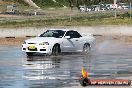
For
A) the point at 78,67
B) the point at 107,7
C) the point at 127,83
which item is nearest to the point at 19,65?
the point at 78,67

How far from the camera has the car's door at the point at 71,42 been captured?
1073 inches

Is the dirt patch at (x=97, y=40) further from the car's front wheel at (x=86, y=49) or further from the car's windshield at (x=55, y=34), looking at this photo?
the car's windshield at (x=55, y=34)

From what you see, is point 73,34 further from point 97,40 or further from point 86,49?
point 97,40

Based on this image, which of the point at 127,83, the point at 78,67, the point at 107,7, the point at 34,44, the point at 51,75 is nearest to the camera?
the point at 127,83

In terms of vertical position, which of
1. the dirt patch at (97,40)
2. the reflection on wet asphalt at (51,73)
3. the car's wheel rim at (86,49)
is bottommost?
the dirt patch at (97,40)

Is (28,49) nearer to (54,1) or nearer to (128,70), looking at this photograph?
(128,70)

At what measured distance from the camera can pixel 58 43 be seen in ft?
86.8

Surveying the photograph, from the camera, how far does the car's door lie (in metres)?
27.2

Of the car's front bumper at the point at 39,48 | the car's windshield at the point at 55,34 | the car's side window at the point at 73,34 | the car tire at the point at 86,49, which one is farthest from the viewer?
the car tire at the point at 86,49

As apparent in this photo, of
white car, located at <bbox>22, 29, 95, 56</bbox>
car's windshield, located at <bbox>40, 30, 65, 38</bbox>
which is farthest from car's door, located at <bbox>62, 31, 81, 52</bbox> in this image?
car's windshield, located at <bbox>40, 30, 65, 38</bbox>

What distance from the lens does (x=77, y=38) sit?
28281 millimetres

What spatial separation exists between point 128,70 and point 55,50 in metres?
8.27

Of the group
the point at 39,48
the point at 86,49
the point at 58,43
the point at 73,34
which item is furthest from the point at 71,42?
the point at 39,48

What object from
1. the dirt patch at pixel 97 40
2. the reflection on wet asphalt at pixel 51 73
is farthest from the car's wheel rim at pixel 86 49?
the dirt patch at pixel 97 40
